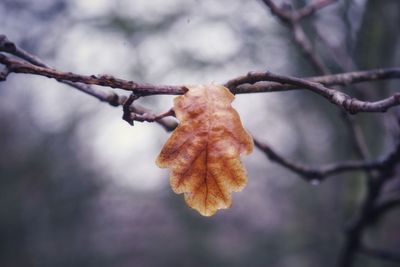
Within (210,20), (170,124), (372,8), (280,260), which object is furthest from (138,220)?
(170,124)

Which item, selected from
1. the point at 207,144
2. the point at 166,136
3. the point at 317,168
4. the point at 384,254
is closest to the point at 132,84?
the point at 207,144

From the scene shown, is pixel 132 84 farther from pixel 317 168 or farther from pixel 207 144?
pixel 317 168

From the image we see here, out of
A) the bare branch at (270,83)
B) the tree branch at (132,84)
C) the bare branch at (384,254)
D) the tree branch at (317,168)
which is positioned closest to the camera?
the tree branch at (132,84)

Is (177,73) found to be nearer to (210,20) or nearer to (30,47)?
(210,20)

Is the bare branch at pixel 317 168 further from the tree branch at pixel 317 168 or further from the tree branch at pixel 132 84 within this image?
the tree branch at pixel 132 84

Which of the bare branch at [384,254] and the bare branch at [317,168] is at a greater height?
the bare branch at [317,168]

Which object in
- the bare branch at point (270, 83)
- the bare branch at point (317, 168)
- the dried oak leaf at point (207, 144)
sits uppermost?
the bare branch at point (270, 83)

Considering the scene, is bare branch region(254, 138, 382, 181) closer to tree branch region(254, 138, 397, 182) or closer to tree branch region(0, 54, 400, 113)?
tree branch region(254, 138, 397, 182)

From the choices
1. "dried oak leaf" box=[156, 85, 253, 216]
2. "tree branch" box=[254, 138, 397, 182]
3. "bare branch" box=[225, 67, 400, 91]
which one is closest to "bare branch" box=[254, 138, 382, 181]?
"tree branch" box=[254, 138, 397, 182]

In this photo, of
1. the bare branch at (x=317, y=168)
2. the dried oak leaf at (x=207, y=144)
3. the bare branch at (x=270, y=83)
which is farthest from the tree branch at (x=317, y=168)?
the dried oak leaf at (x=207, y=144)

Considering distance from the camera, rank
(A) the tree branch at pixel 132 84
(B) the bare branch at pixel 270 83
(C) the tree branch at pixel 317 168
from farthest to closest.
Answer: (C) the tree branch at pixel 317 168 → (B) the bare branch at pixel 270 83 → (A) the tree branch at pixel 132 84
